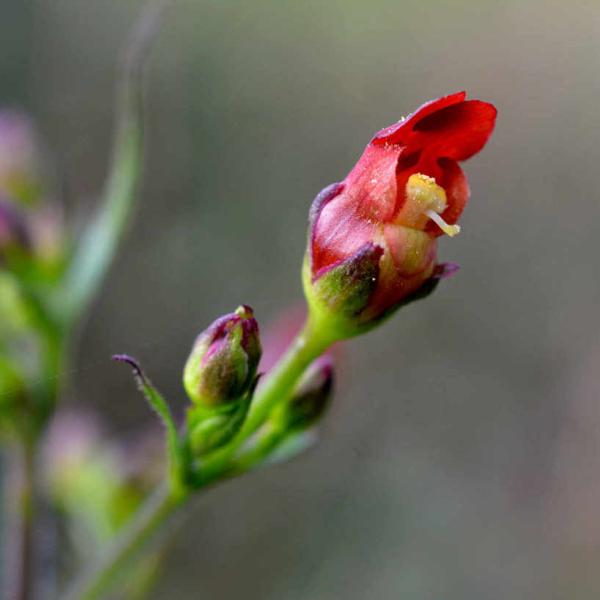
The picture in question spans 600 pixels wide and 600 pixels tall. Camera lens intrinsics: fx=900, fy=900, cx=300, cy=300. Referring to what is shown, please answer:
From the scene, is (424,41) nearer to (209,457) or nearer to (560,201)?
(560,201)

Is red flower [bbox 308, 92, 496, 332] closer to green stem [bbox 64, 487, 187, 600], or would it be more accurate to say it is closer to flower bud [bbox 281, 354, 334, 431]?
flower bud [bbox 281, 354, 334, 431]

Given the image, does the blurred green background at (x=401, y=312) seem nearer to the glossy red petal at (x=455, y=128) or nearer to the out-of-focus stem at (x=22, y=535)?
the out-of-focus stem at (x=22, y=535)

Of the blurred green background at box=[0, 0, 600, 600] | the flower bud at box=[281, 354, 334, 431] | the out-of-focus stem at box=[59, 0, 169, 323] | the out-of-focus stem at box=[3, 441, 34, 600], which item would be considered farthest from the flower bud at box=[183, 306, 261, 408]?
the blurred green background at box=[0, 0, 600, 600]

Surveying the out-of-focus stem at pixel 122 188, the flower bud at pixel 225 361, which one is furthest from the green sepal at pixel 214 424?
the out-of-focus stem at pixel 122 188

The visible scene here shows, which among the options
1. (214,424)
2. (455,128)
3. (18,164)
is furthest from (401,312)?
(455,128)

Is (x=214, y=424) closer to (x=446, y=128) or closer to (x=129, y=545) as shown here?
(x=129, y=545)

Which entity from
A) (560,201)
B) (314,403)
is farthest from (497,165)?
(314,403)
